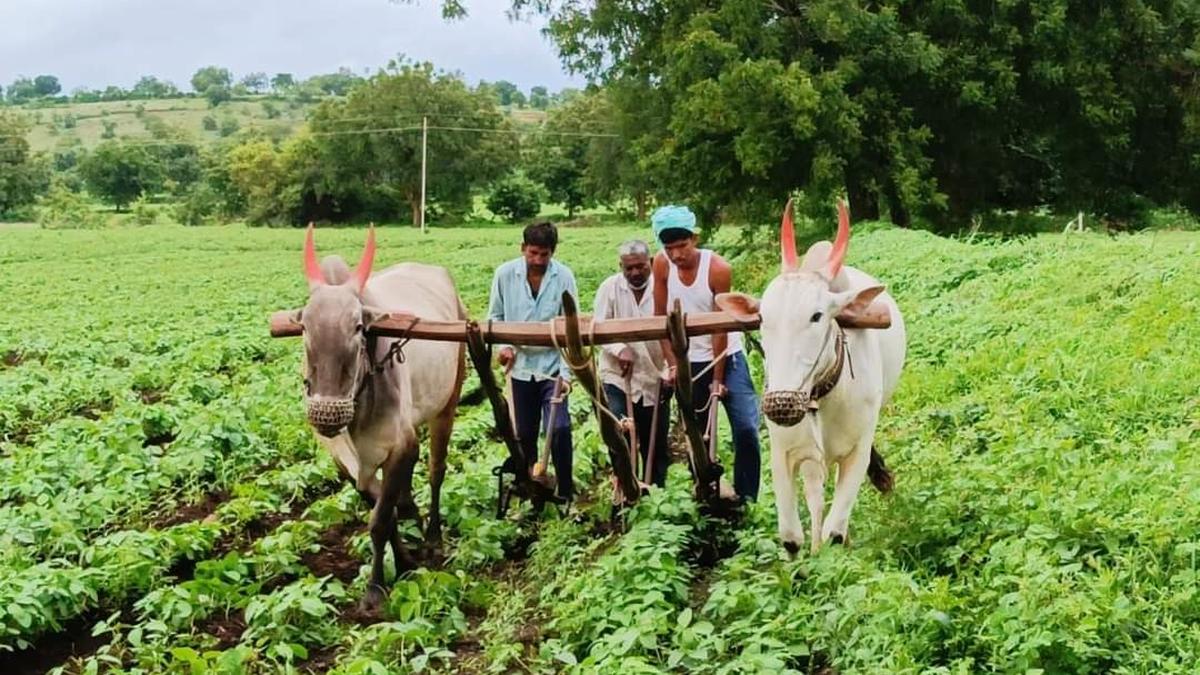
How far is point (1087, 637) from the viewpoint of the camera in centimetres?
426

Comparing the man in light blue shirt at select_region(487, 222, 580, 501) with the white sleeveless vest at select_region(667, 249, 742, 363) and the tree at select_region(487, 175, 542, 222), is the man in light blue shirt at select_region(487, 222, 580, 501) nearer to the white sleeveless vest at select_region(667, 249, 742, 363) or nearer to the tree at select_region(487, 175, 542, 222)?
the white sleeveless vest at select_region(667, 249, 742, 363)

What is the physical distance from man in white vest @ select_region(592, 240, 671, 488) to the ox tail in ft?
3.87

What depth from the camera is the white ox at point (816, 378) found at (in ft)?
17.2

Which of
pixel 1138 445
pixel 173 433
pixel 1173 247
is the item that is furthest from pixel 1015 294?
pixel 173 433

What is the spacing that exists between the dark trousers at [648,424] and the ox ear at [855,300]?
144 cm

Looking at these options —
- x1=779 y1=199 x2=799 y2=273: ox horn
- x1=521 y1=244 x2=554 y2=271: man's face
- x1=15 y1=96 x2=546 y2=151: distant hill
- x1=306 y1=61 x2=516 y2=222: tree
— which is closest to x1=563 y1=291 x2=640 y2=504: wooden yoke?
x1=521 y1=244 x2=554 y2=271: man's face

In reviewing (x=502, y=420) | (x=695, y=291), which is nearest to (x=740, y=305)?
(x=695, y=291)

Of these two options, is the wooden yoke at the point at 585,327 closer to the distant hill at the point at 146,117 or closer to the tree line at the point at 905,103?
the tree line at the point at 905,103

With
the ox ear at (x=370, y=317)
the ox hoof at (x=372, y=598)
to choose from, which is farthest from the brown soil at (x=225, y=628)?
the ox ear at (x=370, y=317)

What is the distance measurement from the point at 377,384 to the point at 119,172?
266 feet

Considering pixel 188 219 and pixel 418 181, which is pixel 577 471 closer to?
pixel 418 181

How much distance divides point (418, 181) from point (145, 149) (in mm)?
32185

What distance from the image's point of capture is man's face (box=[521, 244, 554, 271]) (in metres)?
6.66

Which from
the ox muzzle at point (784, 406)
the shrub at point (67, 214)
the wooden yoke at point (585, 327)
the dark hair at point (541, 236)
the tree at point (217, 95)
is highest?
the tree at point (217, 95)
